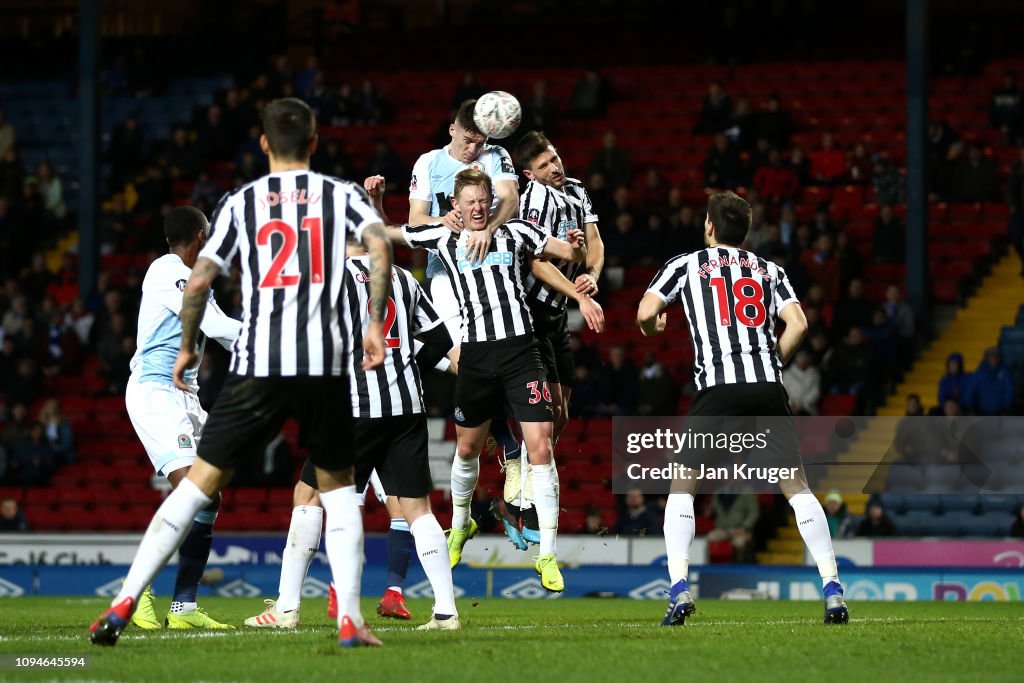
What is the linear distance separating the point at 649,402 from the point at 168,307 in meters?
10.1

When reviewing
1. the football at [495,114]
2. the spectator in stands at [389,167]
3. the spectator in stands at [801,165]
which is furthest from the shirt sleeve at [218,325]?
the spectator in stands at [801,165]

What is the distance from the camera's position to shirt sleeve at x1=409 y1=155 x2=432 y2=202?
10648 mm

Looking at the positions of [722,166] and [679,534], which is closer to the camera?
[679,534]

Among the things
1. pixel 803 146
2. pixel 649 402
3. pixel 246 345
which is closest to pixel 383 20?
pixel 803 146

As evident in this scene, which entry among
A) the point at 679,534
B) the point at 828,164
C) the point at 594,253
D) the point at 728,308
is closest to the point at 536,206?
the point at 594,253

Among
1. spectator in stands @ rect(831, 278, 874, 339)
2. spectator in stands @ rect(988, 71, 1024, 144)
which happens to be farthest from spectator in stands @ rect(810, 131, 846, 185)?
spectator in stands @ rect(831, 278, 874, 339)

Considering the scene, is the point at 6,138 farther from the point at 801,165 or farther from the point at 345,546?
the point at 345,546

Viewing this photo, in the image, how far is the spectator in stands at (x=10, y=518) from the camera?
19.2 metres

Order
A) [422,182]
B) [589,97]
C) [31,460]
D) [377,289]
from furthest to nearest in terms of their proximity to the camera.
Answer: [589,97] → [31,460] → [422,182] → [377,289]

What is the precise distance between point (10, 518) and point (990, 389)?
11.7m

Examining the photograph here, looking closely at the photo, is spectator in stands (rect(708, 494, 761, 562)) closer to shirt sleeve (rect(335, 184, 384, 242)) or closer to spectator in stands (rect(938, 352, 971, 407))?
spectator in stands (rect(938, 352, 971, 407))

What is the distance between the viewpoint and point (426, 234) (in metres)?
9.98

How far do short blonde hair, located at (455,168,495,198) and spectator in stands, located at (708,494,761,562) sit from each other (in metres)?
8.43

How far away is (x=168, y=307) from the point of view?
9.57 metres
